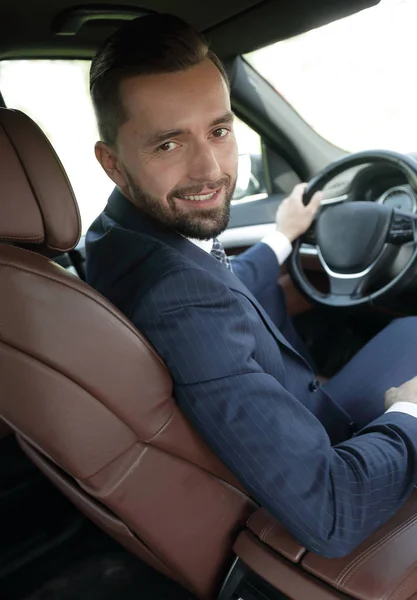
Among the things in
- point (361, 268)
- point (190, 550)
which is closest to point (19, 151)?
point (190, 550)

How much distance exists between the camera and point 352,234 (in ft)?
6.77

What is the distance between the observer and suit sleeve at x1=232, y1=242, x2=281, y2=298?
210 cm

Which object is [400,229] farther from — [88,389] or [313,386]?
[88,389]

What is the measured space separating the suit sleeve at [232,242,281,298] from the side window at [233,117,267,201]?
65cm

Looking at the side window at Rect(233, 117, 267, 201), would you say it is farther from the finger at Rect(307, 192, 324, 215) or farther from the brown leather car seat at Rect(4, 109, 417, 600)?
the brown leather car seat at Rect(4, 109, 417, 600)

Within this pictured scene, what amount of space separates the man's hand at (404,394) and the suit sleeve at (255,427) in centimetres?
28

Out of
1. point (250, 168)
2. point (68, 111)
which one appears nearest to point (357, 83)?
point (250, 168)

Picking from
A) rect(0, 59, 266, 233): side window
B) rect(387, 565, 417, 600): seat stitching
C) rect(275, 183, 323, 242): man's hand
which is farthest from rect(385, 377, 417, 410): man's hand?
rect(0, 59, 266, 233): side window

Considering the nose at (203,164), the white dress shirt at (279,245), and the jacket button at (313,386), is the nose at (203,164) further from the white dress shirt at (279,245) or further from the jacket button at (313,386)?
the white dress shirt at (279,245)

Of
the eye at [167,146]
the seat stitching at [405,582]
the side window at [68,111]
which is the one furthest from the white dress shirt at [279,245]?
the seat stitching at [405,582]

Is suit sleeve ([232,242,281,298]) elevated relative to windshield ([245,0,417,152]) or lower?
lower

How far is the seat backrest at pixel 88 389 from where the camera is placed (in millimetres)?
1057

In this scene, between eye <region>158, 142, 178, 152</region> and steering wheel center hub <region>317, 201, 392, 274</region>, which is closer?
eye <region>158, 142, 178, 152</region>

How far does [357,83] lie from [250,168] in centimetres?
64
